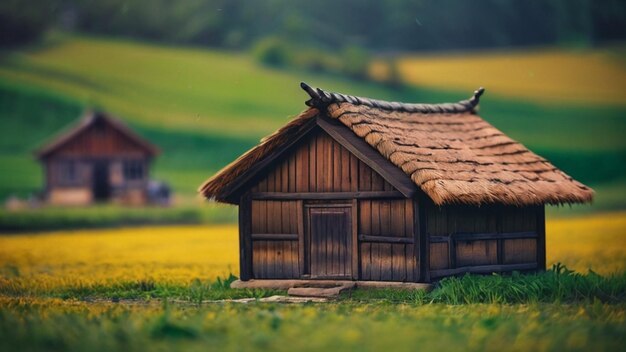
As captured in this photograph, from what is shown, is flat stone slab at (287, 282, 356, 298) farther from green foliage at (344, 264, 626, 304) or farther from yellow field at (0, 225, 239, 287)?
yellow field at (0, 225, 239, 287)

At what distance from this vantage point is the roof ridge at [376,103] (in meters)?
20.0

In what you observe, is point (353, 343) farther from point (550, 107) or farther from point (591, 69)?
point (591, 69)

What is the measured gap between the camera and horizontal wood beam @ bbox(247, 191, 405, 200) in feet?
65.0

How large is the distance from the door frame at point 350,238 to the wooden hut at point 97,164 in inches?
1514

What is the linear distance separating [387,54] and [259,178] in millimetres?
70693

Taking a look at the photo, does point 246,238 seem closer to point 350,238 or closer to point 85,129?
point 350,238

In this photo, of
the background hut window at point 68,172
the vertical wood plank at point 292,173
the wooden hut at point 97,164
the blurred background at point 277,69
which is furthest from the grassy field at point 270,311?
the blurred background at point 277,69

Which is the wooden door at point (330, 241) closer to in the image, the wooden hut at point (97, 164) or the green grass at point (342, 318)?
the green grass at point (342, 318)

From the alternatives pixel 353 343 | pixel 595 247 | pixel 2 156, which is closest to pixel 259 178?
pixel 353 343

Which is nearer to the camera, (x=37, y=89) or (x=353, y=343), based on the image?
(x=353, y=343)

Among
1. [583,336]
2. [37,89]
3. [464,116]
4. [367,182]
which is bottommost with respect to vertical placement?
[583,336]

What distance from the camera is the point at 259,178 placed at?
70.5 feet

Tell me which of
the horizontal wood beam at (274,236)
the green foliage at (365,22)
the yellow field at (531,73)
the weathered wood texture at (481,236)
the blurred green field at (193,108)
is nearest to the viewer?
the weathered wood texture at (481,236)

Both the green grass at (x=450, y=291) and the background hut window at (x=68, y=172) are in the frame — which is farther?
the background hut window at (x=68, y=172)
